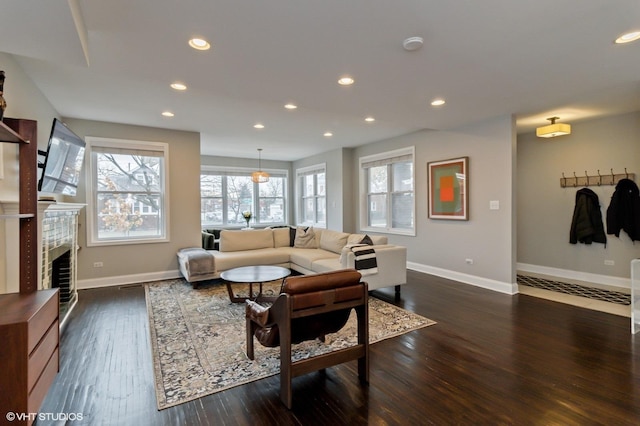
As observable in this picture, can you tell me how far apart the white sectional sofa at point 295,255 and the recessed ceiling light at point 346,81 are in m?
2.03

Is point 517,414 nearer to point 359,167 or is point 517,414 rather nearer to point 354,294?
point 354,294

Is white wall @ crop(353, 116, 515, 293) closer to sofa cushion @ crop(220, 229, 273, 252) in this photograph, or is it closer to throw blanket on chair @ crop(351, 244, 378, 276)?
throw blanket on chair @ crop(351, 244, 378, 276)

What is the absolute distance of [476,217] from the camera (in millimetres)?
4957

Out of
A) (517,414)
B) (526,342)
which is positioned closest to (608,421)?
(517,414)

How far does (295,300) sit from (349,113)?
3.03 metres

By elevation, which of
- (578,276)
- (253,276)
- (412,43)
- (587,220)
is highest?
(412,43)

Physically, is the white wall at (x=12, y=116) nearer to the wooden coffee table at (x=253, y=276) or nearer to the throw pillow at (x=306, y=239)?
the wooden coffee table at (x=253, y=276)

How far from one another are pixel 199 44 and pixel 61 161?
2.20 meters

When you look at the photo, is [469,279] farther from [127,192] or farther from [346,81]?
[127,192]

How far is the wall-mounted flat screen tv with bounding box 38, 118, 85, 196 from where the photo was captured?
3.06 meters

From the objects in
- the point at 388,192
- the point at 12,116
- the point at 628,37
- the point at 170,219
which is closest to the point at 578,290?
the point at 388,192

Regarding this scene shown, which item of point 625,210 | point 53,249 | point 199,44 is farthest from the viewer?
point 625,210

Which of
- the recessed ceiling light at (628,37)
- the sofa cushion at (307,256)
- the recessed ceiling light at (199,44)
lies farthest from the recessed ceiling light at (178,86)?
the recessed ceiling light at (628,37)

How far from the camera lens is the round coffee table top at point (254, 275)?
12.2ft
